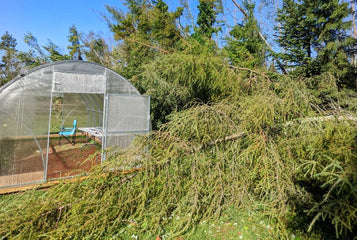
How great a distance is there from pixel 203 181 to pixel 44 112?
4.08m

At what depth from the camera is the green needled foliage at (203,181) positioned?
2.43 m

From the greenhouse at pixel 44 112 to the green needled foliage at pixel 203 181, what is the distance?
1.47 m

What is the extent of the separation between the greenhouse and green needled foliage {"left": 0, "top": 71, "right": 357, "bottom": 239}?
147cm

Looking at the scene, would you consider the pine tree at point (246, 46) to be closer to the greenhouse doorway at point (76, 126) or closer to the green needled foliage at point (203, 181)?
the green needled foliage at point (203, 181)

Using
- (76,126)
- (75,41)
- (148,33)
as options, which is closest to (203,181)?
(148,33)

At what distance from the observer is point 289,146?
9.16 feet

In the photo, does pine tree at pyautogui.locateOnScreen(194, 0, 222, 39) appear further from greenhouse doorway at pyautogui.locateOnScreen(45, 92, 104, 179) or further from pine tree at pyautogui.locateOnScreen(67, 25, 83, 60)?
pine tree at pyautogui.locateOnScreen(67, 25, 83, 60)

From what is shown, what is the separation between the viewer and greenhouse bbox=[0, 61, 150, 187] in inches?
168

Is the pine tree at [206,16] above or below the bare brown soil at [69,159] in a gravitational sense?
above

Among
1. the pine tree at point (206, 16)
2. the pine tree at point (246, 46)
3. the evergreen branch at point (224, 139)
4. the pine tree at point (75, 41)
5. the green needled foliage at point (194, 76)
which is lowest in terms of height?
the evergreen branch at point (224, 139)

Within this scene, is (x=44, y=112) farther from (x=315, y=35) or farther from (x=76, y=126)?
(x=315, y=35)

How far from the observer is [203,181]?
2971 millimetres

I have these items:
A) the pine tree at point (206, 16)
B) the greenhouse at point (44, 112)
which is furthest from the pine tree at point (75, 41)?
the greenhouse at point (44, 112)

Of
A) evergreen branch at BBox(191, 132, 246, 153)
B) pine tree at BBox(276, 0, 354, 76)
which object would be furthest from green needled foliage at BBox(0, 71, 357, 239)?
pine tree at BBox(276, 0, 354, 76)
